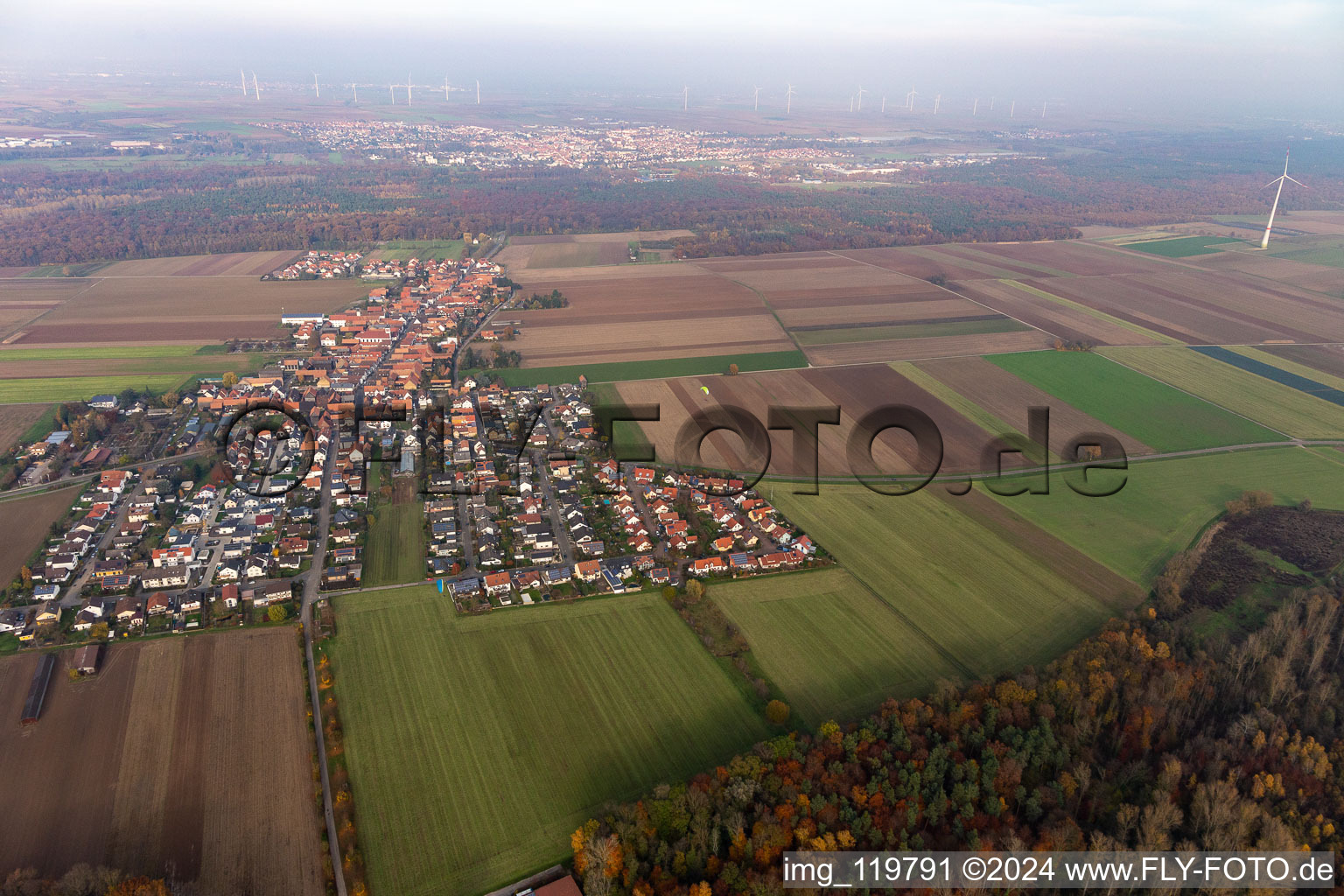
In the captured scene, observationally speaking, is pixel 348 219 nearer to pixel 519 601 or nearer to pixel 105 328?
pixel 105 328

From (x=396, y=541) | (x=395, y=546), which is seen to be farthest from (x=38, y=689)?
(x=396, y=541)

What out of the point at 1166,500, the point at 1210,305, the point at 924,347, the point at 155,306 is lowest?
the point at 1166,500

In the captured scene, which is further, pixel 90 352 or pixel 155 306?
pixel 155 306

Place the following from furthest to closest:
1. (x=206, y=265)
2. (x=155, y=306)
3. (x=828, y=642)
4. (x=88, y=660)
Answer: (x=206, y=265), (x=155, y=306), (x=828, y=642), (x=88, y=660)

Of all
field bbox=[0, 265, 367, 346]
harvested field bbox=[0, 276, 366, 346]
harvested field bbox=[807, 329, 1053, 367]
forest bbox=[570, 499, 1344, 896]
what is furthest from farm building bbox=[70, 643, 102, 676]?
harvested field bbox=[807, 329, 1053, 367]

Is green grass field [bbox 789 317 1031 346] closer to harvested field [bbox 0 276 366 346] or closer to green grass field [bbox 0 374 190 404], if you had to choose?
harvested field [bbox 0 276 366 346]

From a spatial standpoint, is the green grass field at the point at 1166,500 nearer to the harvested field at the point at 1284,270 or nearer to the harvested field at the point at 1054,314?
the harvested field at the point at 1054,314

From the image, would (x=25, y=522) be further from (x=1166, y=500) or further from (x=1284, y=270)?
(x=1284, y=270)

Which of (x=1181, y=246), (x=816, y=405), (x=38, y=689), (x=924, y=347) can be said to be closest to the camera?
(x=38, y=689)

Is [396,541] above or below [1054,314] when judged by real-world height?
below
